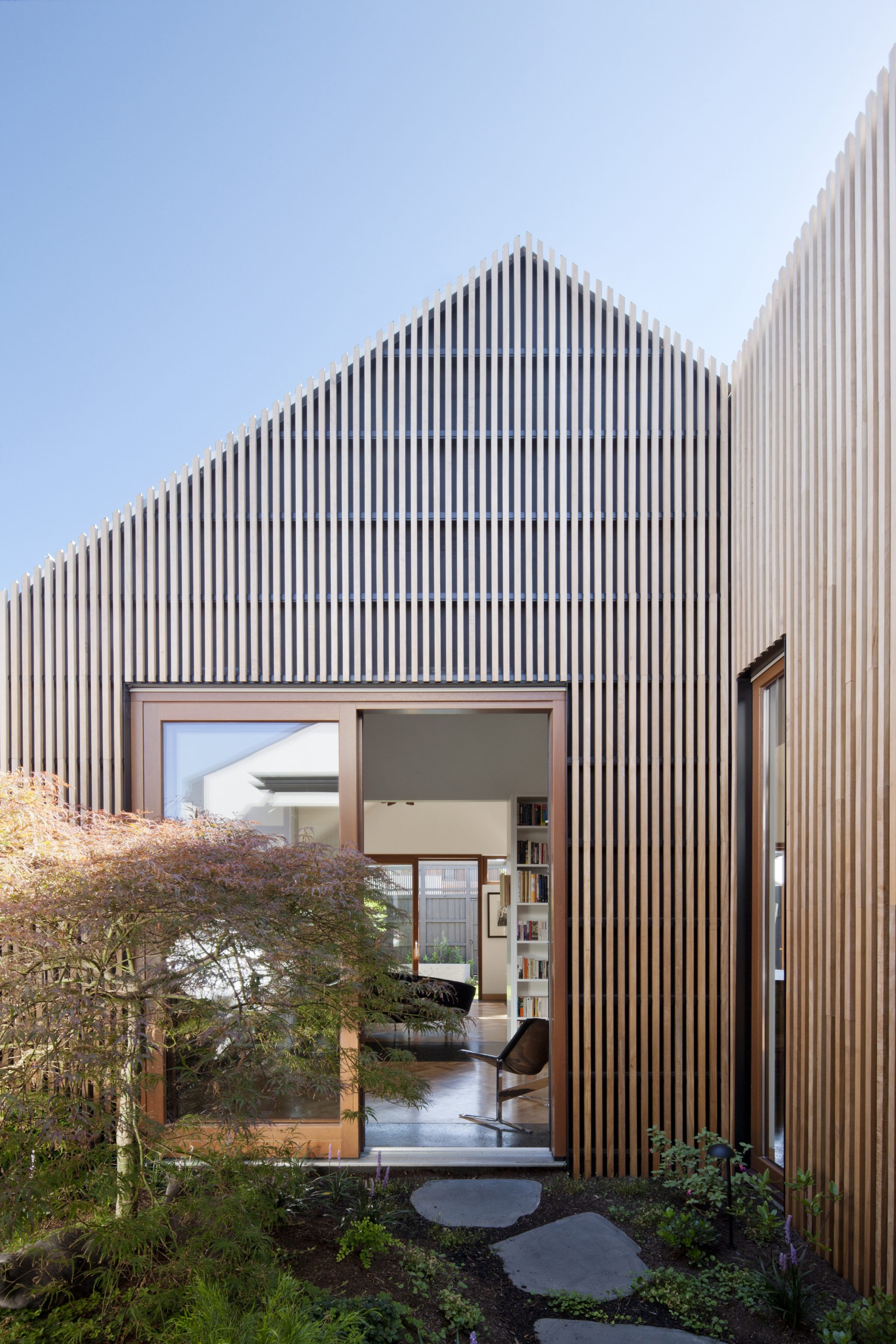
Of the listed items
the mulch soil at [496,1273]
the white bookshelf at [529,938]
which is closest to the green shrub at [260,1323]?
the mulch soil at [496,1273]

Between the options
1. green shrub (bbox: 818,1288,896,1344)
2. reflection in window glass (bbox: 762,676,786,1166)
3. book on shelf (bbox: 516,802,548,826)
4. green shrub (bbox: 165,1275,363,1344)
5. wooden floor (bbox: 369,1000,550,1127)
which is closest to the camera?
green shrub (bbox: 165,1275,363,1344)

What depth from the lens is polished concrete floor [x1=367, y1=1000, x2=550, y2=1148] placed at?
5238 millimetres

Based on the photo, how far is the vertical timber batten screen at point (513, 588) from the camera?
4926 mm

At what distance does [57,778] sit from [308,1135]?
2.25m

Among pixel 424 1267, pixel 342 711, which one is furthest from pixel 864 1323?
pixel 342 711

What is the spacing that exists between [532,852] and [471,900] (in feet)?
14.2

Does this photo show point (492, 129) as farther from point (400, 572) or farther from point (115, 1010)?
point (115, 1010)

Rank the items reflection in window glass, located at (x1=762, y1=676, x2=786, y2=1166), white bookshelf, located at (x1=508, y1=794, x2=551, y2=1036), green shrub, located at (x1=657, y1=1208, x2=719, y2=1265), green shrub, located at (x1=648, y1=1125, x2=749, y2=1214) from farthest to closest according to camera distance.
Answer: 1. white bookshelf, located at (x1=508, y1=794, x2=551, y2=1036)
2. reflection in window glass, located at (x1=762, y1=676, x2=786, y2=1166)
3. green shrub, located at (x1=648, y1=1125, x2=749, y2=1214)
4. green shrub, located at (x1=657, y1=1208, x2=719, y2=1265)

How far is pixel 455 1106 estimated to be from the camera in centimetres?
614

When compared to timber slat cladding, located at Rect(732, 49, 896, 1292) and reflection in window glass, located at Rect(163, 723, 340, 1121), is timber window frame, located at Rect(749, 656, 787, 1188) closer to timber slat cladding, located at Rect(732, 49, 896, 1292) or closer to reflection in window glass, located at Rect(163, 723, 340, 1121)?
timber slat cladding, located at Rect(732, 49, 896, 1292)

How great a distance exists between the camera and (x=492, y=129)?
8.58 meters

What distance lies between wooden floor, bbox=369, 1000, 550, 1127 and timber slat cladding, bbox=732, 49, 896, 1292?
1.60m

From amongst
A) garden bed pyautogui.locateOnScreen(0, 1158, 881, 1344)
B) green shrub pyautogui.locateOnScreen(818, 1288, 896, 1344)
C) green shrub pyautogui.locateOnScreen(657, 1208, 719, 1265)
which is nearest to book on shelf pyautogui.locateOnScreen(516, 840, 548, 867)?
garden bed pyautogui.locateOnScreen(0, 1158, 881, 1344)

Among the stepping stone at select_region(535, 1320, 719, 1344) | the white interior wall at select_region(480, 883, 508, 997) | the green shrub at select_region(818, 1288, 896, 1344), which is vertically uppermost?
the green shrub at select_region(818, 1288, 896, 1344)
